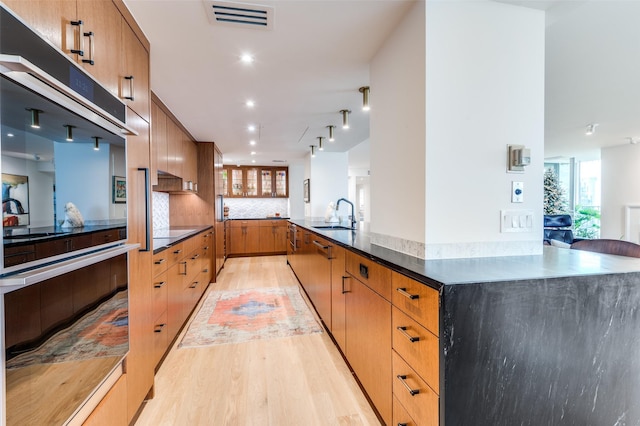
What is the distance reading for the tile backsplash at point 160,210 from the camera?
4004mm

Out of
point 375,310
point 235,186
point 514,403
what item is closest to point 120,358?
point 375,310

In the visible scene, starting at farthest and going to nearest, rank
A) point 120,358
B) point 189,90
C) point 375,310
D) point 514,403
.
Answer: point 189,90 < point 375,310 < point 120,358 < point 514,403

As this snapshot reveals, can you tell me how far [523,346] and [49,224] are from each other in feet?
5.74

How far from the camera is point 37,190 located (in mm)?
899

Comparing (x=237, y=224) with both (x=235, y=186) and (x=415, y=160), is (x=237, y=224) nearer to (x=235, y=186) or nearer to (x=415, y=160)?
(x=235, y=186)

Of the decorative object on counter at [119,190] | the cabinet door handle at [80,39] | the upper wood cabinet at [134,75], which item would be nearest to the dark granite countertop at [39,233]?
the decorative object on counter at [119,190]

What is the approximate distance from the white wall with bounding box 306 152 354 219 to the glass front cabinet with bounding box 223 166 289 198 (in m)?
1.96

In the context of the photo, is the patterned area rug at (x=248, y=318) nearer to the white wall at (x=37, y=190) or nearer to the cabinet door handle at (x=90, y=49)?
the white wall at (x=37, y=190)

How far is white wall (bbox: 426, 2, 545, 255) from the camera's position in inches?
61.8

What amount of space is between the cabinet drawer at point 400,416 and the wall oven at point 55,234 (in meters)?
1.31

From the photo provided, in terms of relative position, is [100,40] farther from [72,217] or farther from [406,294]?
[406,294]

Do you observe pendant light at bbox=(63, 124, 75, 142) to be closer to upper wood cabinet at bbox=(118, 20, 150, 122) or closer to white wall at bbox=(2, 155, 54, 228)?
white wall at bbox=(2, 155, 54, 228)

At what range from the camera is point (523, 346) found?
1089 mm

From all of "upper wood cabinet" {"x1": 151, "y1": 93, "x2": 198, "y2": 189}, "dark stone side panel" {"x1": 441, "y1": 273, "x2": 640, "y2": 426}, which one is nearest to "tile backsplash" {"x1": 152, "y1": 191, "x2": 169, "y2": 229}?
"upper wood cabinet" {"x1": 151, "y1": 93, "x2": 198, "y2": 189}
